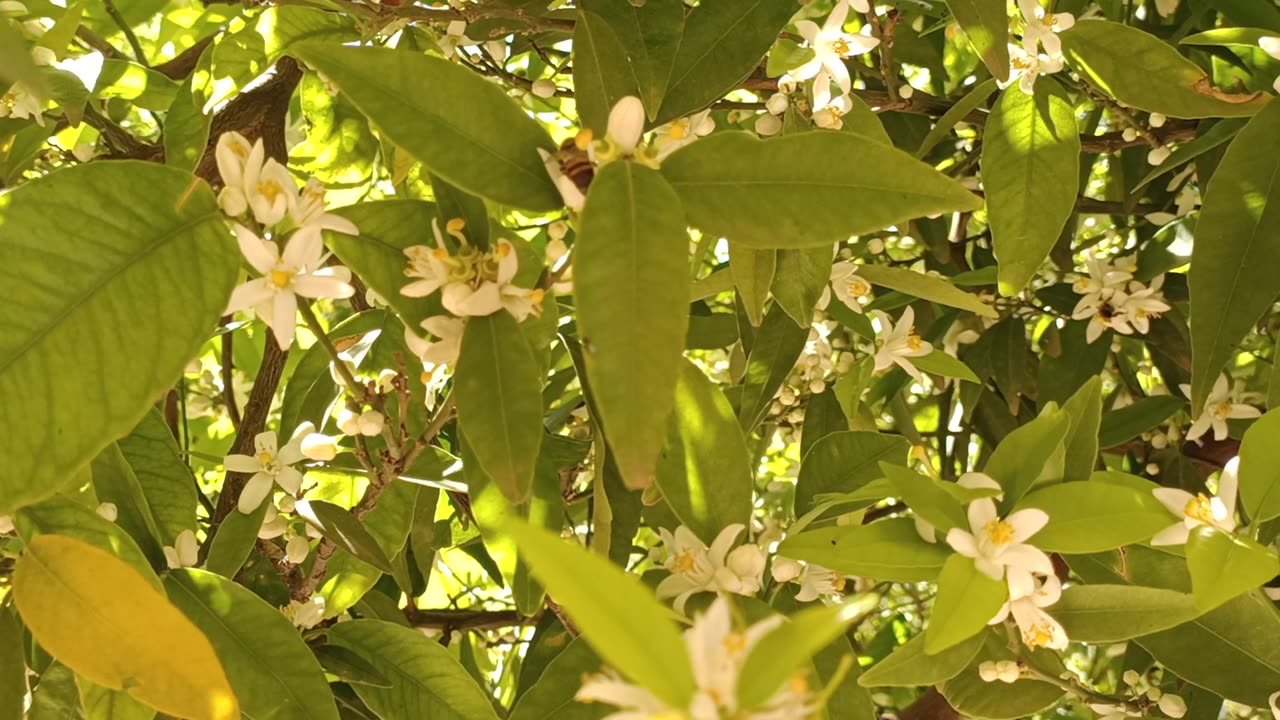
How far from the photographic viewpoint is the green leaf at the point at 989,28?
0.72m

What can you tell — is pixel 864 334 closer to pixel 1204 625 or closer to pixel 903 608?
pixel 1204 625

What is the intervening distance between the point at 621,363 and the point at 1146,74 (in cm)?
52

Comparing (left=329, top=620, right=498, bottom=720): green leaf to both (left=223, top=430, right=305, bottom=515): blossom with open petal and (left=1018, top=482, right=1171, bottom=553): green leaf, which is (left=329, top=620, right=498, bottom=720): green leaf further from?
(left=1018, top=482, right=1171, bottom=553): green leaf

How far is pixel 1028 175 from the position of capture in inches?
31.1

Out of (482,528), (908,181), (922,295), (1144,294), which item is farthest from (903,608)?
(908,181)

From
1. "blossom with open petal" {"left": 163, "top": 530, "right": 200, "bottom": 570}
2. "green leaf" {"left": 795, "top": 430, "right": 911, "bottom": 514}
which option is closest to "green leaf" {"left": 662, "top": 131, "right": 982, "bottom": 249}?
"green leaf" {"left": 795, "top": 430, "right": 911, "bottom": 514}

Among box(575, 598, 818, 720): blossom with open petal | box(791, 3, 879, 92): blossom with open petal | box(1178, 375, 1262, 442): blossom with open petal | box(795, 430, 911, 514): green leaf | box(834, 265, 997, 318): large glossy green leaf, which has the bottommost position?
box(1178, 375, 1262, 442): blossom with open petal

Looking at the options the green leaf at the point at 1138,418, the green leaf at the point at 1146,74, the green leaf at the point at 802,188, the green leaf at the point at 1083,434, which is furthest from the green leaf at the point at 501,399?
the green leaf at the point at 1138,418

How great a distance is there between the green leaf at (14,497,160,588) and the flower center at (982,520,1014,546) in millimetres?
472

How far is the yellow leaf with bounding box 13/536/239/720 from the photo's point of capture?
58 cm

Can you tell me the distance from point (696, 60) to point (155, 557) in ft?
1.61

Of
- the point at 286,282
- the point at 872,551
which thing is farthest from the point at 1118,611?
the point at 286,282

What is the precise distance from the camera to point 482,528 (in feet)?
2.24

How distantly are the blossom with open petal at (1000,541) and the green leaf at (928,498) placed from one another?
13 millimetres
